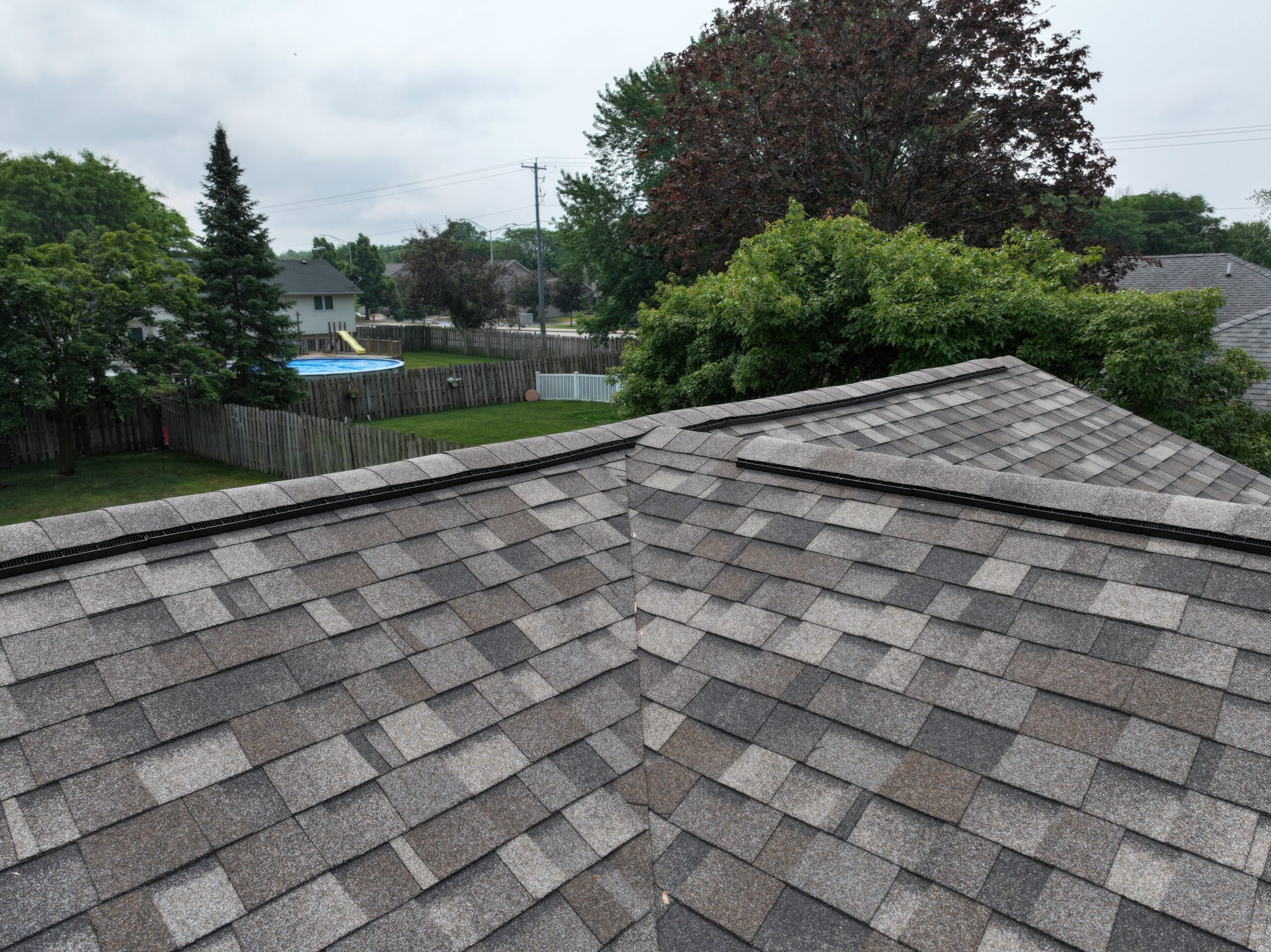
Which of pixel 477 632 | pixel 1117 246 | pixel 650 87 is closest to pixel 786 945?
pixel 477 632

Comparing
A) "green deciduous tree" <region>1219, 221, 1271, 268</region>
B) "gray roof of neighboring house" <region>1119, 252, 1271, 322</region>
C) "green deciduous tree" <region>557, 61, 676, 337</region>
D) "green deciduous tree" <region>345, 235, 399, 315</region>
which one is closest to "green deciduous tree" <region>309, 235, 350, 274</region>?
"green deciduous tree" <region>345, 235, 399, 315</region>

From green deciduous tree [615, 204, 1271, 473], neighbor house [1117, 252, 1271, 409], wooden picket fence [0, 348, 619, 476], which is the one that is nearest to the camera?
green deciduous tree [615, 204, 1271, 473]

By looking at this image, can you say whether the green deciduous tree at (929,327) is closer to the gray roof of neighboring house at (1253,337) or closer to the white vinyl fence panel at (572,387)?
the gray roof of neighboring house at (1253,337)

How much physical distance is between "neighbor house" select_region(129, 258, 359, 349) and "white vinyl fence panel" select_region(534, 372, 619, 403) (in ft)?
79.3

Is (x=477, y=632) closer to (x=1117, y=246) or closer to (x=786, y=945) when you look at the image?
(x=786, y=945)

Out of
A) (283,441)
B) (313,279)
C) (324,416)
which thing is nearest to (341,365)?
(324,416)

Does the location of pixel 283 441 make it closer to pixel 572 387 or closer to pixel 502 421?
pixel 502 421

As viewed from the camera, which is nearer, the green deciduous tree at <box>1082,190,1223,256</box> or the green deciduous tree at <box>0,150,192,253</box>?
the green deciduous tree at <box>0,150,192,253</box>

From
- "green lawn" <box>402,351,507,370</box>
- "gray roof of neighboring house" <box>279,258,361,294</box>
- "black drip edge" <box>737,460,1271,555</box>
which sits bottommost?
→ "green lawn" <box>402,351,507,370</box>

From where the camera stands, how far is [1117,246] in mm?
20391

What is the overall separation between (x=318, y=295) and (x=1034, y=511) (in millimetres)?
52293

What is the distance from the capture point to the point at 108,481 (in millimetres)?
17109

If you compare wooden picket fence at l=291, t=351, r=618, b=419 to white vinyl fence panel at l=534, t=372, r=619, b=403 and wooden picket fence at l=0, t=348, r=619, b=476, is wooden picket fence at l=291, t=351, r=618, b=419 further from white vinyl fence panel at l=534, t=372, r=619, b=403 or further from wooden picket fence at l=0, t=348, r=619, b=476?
white vinyl fence panel at l=534, t=372, r=619, b=403

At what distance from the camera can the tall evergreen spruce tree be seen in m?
21.2
